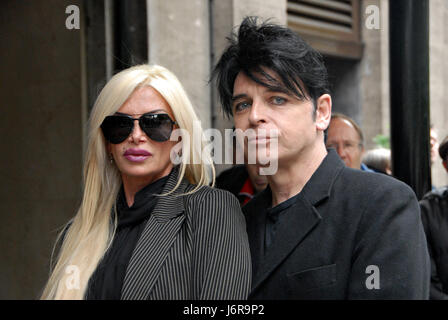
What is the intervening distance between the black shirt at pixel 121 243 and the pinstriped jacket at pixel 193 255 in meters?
0.08

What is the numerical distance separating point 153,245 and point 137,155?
40cm

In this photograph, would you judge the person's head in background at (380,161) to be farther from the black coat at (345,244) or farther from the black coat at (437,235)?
the black coat at (345,244)

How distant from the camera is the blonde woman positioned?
177cm

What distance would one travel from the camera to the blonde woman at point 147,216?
1774mm

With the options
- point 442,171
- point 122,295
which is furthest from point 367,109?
point 122,295

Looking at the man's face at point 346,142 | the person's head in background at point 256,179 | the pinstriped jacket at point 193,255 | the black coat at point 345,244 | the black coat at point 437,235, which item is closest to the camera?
the black coat at point 345,244

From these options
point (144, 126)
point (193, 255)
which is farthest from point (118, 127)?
point (193, 255)

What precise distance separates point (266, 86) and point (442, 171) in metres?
7.23

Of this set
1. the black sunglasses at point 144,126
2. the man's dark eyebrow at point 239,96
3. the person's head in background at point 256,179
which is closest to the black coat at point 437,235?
the person's head in background at point 256,179

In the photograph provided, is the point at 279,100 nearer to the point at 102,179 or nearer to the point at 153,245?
the point at 153,245

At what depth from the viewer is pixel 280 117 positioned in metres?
1.91

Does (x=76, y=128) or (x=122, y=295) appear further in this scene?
(x=76, y=128)
